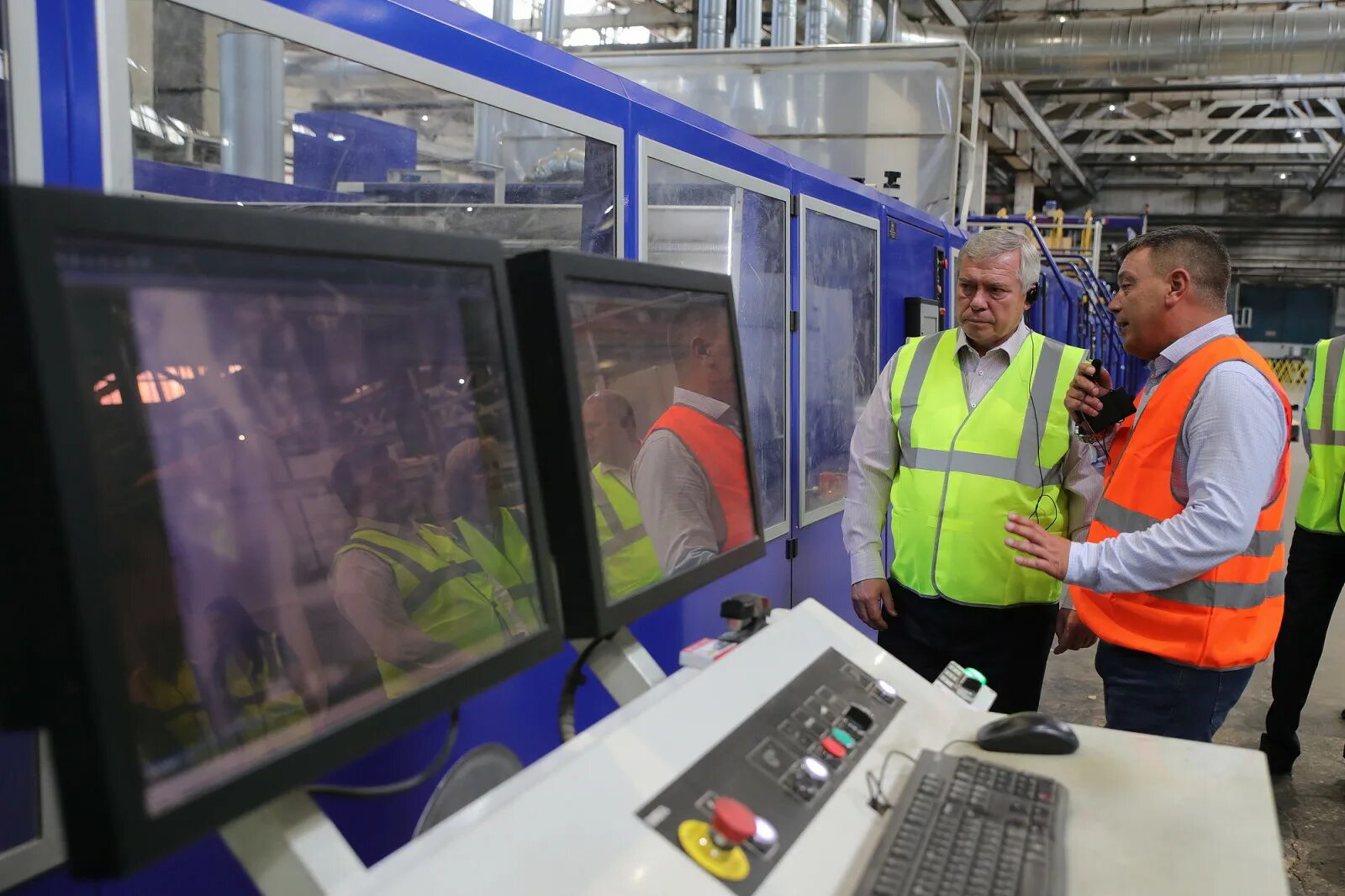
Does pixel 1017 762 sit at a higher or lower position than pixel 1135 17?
lower

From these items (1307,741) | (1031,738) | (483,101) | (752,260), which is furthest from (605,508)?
(1307,741)

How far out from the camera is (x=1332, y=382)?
364 centimetres

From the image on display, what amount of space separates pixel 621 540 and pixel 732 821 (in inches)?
13.8

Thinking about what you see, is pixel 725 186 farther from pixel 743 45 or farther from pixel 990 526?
pixel 743 45

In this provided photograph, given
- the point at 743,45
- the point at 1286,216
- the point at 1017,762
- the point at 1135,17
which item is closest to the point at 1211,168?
the point at 1286,216

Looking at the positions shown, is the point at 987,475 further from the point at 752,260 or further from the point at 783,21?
the point at 783,21

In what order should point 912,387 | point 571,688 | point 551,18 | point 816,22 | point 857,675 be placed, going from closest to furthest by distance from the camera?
point 571,688, point 857,675, point 912,387, point 551,18, point 816,22

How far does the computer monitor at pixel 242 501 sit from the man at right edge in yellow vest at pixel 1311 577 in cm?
336

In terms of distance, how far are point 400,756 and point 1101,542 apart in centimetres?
131

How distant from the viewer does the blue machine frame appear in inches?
46.3

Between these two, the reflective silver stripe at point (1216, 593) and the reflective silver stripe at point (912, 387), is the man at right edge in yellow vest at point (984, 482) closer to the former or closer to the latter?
the reflective silver stripe at point (912, 387)

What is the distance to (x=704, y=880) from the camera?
3.11 ft

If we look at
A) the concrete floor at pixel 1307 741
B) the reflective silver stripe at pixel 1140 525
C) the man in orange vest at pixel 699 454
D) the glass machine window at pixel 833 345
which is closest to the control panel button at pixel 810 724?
the man in orange vest at pixel 699 454

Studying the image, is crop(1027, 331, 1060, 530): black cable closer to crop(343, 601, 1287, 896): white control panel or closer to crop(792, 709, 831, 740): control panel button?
crop(343, 601, 1287, 896): white control panel
